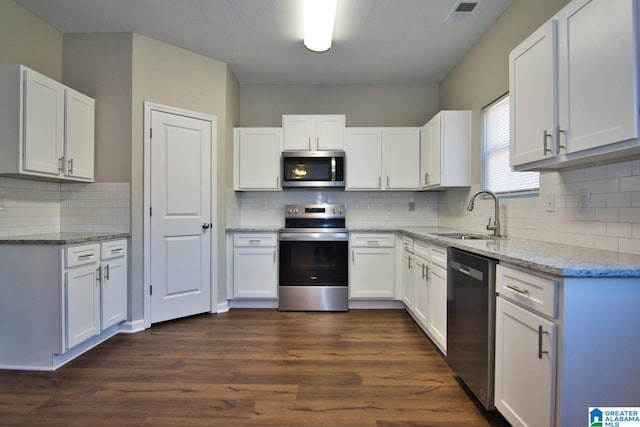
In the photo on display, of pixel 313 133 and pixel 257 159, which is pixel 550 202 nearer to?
pixel 313 133

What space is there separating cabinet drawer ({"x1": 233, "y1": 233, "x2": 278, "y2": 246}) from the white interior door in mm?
317

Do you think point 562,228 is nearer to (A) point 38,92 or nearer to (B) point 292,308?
(B) point 292,308

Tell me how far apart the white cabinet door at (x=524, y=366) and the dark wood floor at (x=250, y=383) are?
331mm

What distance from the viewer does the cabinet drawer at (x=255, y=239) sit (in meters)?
3.57

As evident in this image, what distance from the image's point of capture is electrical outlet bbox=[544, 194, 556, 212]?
2022 mm

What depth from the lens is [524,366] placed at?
4.60ft

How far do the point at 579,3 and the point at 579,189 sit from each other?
97 cm

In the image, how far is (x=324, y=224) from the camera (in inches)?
151

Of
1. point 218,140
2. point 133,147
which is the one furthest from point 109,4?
point 218,140

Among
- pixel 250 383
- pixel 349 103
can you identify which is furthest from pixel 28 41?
pixel 250 383

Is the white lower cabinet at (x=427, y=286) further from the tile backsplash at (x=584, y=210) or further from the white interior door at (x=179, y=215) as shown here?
the white interior door at (x=179, y=215)

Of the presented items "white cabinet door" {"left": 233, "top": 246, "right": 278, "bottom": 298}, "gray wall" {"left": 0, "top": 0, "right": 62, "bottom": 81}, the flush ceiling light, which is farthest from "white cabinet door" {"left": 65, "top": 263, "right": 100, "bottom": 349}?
the flush ceiling light

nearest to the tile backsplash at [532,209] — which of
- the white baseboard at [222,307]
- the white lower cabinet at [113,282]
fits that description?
the white baseboard at [222,307]

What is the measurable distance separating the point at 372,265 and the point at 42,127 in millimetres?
3198
